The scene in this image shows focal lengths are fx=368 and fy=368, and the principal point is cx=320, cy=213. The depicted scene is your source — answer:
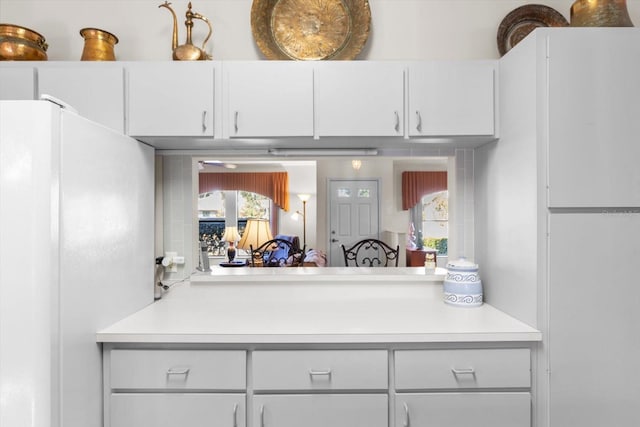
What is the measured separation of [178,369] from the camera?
4.77 ft

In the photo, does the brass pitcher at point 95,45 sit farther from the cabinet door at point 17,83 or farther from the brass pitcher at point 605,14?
the brass pitcher at point 605,14

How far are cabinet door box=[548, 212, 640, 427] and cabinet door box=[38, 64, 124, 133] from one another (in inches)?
77.3

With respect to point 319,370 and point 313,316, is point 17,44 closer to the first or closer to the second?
point 313,316

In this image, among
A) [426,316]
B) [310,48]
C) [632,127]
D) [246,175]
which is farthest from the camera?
[246,175]

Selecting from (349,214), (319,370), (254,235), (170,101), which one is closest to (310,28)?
(170,101)

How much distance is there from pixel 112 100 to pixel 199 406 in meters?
1.40

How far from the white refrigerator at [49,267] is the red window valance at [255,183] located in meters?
6.37

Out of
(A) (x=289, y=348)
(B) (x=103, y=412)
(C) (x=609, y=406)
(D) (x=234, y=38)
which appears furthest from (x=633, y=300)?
(D) (x=234, y=38)

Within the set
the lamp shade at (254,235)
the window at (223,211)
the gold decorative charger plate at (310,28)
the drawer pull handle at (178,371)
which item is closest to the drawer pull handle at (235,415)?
the drawer pull handle at (178,371)

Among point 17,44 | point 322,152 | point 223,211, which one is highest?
point 17,44

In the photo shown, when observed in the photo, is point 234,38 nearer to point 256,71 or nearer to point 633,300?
point 256,71

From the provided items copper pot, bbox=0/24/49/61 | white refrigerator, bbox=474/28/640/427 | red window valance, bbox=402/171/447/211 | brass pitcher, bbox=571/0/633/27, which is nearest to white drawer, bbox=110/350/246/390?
white refrigerator, bbox=474/28/640/427

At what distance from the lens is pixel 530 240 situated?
1.47 meters

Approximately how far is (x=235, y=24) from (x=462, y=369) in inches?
81.8
